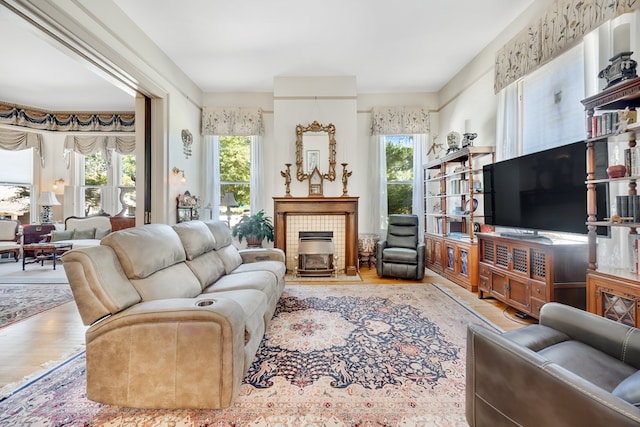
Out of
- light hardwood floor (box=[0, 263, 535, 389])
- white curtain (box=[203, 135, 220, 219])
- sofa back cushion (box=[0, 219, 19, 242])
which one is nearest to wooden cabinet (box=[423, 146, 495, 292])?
light hardwood floor (box=[0, 263, 535, 389])

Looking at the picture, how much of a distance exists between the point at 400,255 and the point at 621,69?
119 inches

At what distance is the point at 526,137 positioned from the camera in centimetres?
333

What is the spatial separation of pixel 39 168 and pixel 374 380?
834 cm

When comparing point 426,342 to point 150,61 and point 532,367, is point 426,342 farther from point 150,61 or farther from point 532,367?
point 150,61

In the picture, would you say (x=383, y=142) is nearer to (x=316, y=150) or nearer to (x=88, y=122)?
(x=316, y=150)

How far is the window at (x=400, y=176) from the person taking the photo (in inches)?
227

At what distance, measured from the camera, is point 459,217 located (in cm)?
432

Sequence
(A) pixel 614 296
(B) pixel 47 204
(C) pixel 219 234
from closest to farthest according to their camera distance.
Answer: (A) pixel 614 296
(C) pixel 219 234
(B) pixel 47 204

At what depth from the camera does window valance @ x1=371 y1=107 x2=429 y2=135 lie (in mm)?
5531

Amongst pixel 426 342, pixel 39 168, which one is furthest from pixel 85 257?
pixel 39 168

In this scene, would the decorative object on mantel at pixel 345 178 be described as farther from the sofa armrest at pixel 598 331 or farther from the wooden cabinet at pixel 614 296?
the sofa armrest at pixel 598 331

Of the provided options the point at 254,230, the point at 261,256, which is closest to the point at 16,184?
the point at 254,230

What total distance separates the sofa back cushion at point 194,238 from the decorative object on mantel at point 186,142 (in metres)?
2.58

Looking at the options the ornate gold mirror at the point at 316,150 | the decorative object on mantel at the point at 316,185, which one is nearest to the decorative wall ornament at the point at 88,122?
the ornate gold mirror at the point at 316,150
